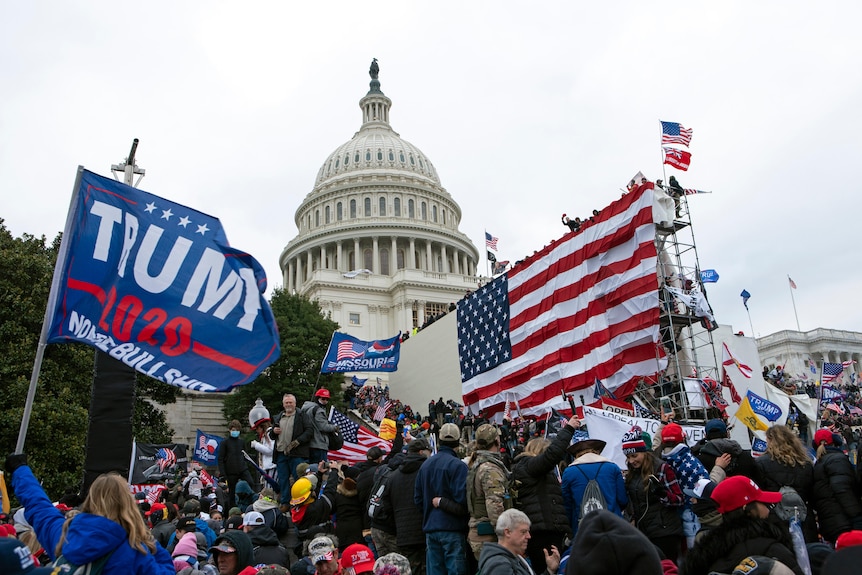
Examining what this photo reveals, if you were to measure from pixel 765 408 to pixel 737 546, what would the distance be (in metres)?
12.6

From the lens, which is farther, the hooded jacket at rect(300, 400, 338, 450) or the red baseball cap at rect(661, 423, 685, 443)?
the hooded jacket at rect(300, 400, 338, 450)

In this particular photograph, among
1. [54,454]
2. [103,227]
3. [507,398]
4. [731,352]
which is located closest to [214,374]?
[103,227]

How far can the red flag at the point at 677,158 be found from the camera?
22.0 meters

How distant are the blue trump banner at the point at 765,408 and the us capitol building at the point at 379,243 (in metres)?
47.7

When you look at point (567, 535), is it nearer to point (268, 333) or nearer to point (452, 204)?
point (268, 333)

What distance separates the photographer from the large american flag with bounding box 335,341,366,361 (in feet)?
73.8

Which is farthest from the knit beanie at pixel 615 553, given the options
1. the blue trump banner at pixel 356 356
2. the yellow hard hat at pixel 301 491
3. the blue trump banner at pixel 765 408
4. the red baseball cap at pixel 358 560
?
the blue trump banner at pixel 356 356

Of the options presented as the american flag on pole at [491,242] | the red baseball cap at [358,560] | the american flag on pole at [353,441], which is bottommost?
the red baseball cap at [358,560]

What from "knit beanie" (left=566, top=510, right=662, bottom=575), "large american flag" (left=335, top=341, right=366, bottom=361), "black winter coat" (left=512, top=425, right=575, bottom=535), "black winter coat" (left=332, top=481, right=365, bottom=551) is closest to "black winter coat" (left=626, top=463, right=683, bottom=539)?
"black winter coat" (left=512, top=425, right=575, bottom=535)

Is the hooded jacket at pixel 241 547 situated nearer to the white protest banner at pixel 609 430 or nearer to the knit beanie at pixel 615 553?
the knit beanie at pixel 615 553

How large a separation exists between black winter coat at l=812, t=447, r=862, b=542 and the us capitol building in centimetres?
5525

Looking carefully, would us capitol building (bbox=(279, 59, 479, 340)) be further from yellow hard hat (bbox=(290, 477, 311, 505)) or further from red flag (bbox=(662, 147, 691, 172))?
yellow hard hat (bbox=(290, 477, 311, 505))

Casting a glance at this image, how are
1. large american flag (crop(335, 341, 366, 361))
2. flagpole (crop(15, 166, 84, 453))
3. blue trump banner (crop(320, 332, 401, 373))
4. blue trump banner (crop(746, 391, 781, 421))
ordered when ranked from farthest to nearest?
1. large american flag (crop(335, 341, 366, 361))
2. blue trump banner (crop(320, 332, 401, 373))
3. blue trump banner (crop(746, 391, 781, 421))
4. flagpole (crop(15, 166, 84, 453))

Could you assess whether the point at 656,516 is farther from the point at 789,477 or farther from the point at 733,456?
the point at 789,477
